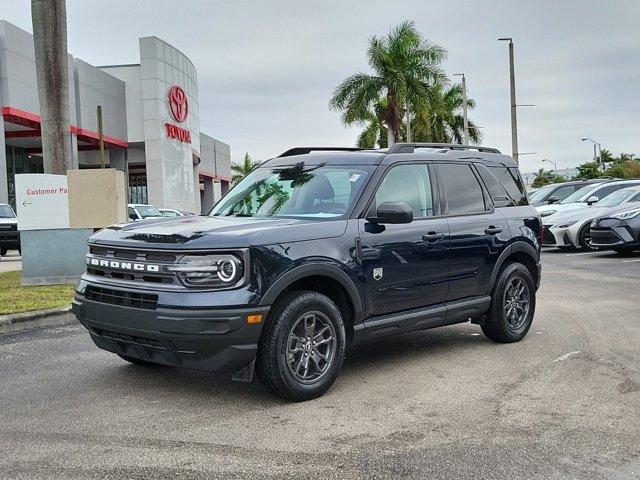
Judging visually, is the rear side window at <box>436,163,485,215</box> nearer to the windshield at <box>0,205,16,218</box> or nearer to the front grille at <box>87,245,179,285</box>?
the front grille at <box>87,245,179,285</box>

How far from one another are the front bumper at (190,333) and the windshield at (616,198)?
14.9 metres

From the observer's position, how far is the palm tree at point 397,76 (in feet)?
125

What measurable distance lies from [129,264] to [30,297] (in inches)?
234

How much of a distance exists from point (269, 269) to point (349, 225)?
918mm

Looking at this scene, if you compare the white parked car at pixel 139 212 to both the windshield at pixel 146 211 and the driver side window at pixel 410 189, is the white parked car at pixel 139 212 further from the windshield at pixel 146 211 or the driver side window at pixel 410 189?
the driver side window at pixel 410 189

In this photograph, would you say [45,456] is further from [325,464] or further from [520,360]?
[520,360]

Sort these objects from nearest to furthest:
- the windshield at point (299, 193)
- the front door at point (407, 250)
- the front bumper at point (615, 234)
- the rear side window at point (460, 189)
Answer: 1. the front door at point (407, 250)
2. the windshield at point (299, 193)
3. the rear side window at point (460, 189)
4. the front bumper at point (615, 234)

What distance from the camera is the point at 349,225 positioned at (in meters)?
5.44

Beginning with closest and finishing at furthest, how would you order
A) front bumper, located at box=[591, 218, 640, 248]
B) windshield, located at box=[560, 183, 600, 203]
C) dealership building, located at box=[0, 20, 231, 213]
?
front bumper, located at box=[591, 218, 640, 248]
windshield, located at box=[560, 183, 600, 203]
dealership building, located at box=[0, 20, 231, 213]

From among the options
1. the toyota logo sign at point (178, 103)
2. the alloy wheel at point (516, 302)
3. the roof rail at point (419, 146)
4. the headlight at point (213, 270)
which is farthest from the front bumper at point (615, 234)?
the toyota logo sign at point (178, 103)

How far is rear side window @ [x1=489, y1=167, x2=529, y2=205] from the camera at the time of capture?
7.27 metres

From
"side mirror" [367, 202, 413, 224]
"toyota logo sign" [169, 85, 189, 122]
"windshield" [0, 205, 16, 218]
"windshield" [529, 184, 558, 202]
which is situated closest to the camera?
"side mirror" [367, 202, 413, 224]

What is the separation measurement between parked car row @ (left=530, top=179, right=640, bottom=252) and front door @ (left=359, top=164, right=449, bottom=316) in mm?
10790

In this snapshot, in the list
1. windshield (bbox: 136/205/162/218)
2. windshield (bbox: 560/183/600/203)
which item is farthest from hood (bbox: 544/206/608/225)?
windshield (bbox: 136/205/162/218)
